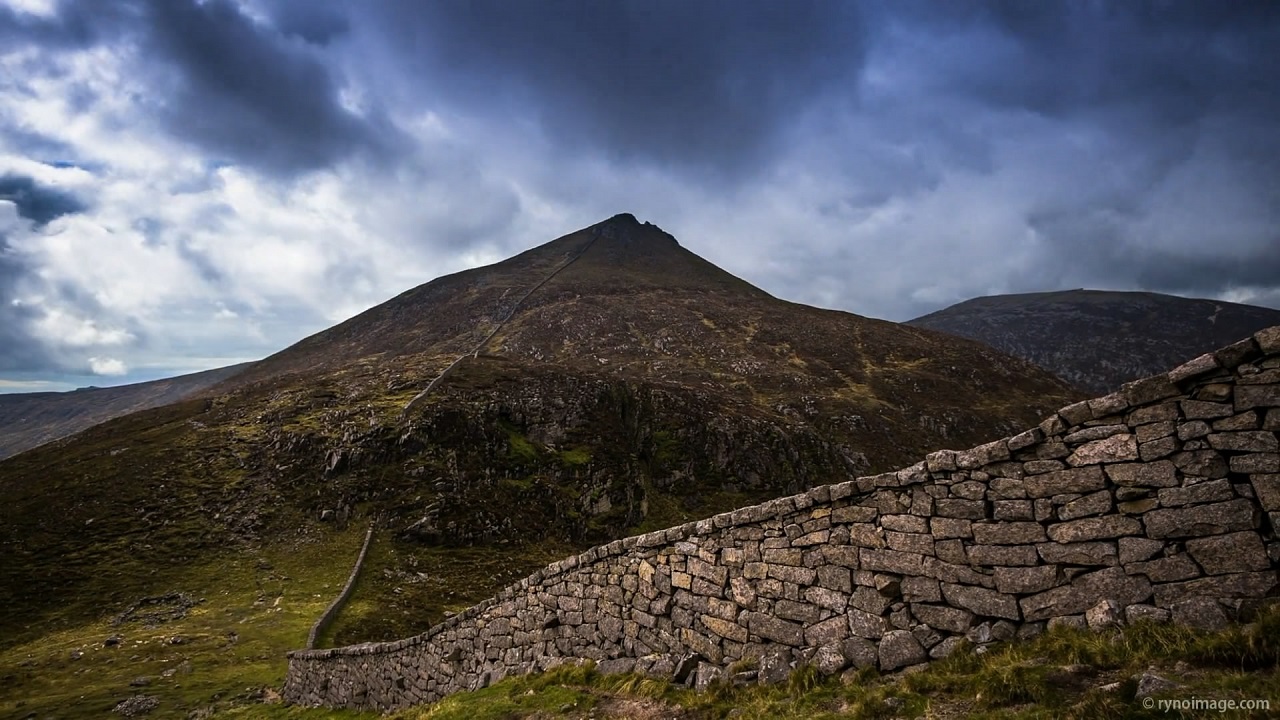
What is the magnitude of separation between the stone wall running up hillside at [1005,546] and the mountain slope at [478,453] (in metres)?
26.0

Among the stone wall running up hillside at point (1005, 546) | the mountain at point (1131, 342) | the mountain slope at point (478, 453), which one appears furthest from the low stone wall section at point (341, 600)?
the mountain at point (1131, 342)

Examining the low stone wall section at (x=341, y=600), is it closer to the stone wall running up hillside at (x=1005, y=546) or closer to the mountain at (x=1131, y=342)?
the stone wall running up hillside at (x=1005, y=546)

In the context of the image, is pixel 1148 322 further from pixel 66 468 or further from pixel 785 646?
pixel 66 468

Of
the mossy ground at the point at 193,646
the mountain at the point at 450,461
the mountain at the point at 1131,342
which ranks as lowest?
the mossy ground at the point at 193,646

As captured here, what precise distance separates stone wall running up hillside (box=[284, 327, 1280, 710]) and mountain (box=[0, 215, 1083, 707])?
2581 cm

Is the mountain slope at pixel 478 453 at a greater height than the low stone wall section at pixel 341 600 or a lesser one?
greater

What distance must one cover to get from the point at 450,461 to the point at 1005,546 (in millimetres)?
50356

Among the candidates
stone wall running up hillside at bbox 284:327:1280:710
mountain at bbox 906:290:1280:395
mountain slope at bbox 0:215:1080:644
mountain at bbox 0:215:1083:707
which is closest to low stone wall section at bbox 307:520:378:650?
mountain at bbox 0:215:1083:707

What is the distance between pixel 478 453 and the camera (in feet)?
177

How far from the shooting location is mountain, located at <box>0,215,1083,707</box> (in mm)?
35594

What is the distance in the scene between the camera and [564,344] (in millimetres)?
104250

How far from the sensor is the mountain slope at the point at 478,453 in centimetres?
3772

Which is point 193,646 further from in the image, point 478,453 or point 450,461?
point 478,453

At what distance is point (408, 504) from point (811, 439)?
45.0m
